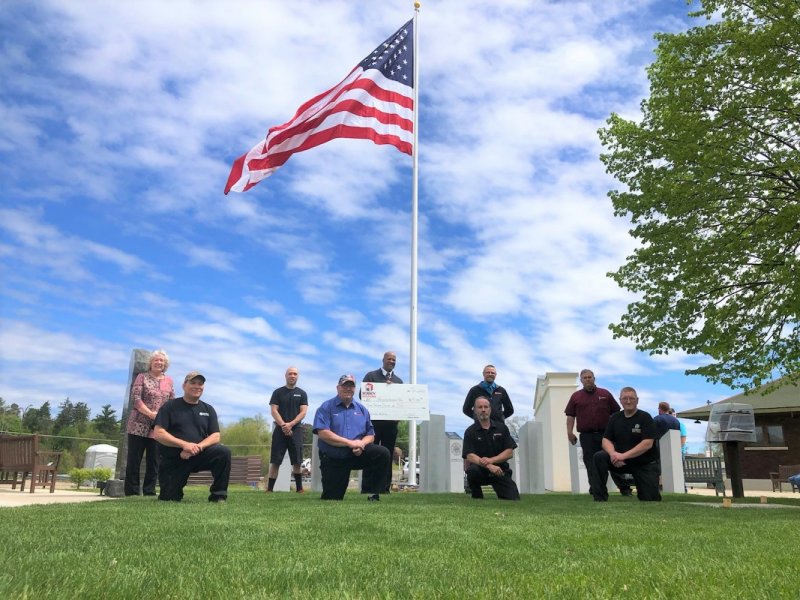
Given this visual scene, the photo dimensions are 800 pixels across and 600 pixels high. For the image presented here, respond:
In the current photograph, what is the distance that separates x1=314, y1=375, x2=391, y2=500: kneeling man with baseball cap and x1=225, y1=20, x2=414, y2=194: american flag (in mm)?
7080

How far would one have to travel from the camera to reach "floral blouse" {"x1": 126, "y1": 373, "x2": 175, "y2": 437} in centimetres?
869

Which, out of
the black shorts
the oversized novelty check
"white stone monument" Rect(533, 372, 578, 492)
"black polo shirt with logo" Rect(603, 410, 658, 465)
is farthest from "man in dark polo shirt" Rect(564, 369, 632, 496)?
"white stone monument" Rect(533, 372, 578, 492)

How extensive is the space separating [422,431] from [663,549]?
7.87 metres

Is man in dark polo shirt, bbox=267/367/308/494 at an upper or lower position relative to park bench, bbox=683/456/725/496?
upper

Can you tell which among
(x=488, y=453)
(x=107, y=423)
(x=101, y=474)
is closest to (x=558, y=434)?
(x=488, y=453)

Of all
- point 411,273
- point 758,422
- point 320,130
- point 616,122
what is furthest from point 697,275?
point 758,422

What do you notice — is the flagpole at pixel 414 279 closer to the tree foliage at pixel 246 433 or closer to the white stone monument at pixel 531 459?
the white stone monument at pixel 531 459

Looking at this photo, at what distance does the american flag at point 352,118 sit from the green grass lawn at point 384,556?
996 centimetres

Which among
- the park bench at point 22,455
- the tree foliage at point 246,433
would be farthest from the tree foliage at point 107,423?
the park bench at point 22,455

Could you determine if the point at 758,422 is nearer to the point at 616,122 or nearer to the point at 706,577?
the point at 616,122

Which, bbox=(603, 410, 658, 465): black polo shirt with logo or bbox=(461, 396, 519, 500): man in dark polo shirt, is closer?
bbox=(461, 396, 519, 500): man in dark polo shirt

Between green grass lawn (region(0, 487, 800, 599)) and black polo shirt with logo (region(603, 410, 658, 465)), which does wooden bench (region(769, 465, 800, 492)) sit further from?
green grass lawn (region(0, 487, 800, 599))

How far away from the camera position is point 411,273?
14.1m

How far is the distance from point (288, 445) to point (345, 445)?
237cm
